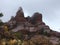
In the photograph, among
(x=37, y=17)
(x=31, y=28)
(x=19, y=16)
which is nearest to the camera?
(x=31, y=28)

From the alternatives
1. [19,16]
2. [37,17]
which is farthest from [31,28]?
[37,17]

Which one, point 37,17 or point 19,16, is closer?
point 19,16

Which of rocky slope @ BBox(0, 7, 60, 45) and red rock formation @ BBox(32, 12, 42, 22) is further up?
red rock formation @ BBox(32, 12, 42, 22)

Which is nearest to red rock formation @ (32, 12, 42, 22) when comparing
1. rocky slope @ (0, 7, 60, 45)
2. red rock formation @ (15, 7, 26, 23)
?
rocky slope @ (0, 7, 60, 45)

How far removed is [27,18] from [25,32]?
14.2 metres

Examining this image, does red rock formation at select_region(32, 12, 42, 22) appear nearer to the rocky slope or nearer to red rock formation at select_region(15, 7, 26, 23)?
the rocky slope

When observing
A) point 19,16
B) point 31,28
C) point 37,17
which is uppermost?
point 19,16

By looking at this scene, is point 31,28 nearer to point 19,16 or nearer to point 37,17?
point 19,16

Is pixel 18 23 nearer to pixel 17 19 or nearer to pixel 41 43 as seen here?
pixel 17 19

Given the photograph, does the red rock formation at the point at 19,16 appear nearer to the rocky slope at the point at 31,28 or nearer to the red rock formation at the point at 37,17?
the rocky slope at the point at 31,28

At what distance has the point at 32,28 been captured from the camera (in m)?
86.8

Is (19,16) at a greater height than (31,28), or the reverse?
(19,16)

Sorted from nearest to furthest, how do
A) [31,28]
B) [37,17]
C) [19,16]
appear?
[31,28]
[19,16]
[37,17]

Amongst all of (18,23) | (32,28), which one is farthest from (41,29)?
(18,23)
